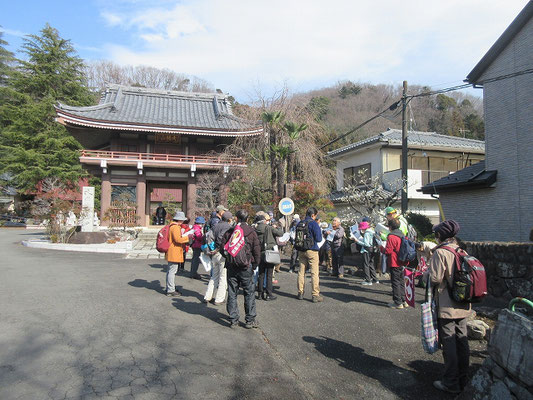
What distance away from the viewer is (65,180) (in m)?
28.7

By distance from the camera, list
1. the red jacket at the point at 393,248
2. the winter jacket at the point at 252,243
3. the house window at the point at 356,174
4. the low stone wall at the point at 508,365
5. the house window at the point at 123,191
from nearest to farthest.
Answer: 1. the low stone wall at the point at 508,365
2. the winter jacket at the point at 252,243
3. the red jacket at the point at 393,248
4. the house window at the point at 356,174
5. the house window at the point at 123,191

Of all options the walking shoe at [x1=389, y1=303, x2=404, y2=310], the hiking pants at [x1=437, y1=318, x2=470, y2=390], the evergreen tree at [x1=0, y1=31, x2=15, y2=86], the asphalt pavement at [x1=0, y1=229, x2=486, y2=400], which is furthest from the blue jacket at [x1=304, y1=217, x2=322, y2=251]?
the evergreen tree at [x1=0, y1=31, x2=15, y2=86]

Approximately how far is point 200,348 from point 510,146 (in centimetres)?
1119

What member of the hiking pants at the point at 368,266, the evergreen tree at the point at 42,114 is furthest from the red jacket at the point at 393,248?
the evergreen tree at the point at 42,114

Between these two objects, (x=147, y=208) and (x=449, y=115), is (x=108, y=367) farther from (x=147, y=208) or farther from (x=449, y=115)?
(x=449, y=115)

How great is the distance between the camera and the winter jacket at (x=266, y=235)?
7.38 m

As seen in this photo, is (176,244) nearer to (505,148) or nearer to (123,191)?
(505,148)

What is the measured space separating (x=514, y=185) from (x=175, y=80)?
41711mm

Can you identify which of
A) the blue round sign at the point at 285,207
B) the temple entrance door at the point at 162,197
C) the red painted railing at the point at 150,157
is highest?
the red painted railing at the point at 150,157

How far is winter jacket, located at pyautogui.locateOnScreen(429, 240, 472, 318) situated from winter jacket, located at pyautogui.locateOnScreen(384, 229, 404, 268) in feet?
9.24

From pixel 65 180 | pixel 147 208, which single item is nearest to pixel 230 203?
pixel 147 208

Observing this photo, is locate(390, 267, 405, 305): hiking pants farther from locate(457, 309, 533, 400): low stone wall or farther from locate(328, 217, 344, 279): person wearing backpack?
locate(457, 309, 533, 400): low stone wall

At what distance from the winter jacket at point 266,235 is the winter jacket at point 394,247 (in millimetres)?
2110

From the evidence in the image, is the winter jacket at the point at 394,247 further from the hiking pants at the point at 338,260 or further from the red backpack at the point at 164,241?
the red backpack at the point at 164,241
